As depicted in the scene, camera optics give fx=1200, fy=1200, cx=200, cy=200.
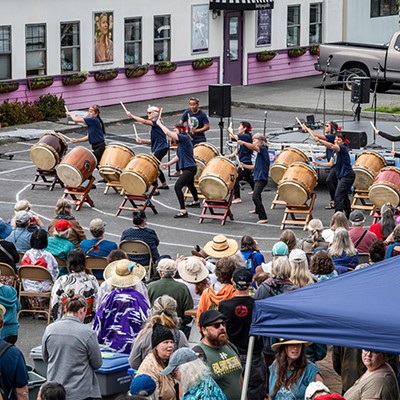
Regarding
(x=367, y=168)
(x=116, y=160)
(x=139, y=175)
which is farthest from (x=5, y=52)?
(x=367, y=168)

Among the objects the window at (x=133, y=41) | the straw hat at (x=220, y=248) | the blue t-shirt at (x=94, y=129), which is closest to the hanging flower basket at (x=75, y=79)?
the window at (x=133, y=41)

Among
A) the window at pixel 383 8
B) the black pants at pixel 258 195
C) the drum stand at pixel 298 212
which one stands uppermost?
the window at pixel 383 8

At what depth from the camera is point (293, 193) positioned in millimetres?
20797

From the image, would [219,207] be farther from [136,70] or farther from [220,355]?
[136,70]

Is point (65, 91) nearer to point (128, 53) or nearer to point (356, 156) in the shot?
point (128, 53)

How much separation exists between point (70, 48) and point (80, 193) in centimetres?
1202

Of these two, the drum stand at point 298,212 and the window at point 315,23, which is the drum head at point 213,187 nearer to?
the drum stand at point 298,212

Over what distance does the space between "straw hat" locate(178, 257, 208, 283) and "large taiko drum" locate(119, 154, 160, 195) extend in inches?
335

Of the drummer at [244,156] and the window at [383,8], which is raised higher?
the window at [383,8]

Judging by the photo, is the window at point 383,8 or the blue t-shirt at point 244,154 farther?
the window at point 383,8

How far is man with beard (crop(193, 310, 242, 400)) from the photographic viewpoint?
9.81 meters

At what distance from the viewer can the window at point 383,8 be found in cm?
4500

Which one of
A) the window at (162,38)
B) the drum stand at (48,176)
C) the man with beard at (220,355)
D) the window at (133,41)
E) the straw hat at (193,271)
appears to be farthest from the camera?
the window at (162,38)

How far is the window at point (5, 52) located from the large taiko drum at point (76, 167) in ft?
32.0
